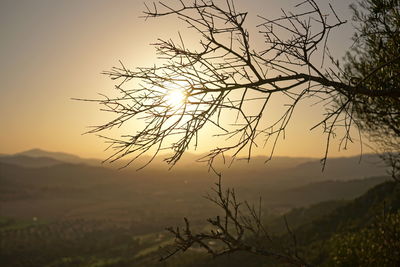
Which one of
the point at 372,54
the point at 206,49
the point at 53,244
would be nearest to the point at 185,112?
the point at 206,49

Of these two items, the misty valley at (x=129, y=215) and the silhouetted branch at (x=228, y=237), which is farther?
the misty valley at (x=129, y=215)

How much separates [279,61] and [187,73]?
89 cm

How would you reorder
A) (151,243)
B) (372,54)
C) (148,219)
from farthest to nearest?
(148,219) → (151,243) → (372,54)

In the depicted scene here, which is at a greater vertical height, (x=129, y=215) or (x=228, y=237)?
(x=228, y=237)

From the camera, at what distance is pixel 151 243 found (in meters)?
77.4

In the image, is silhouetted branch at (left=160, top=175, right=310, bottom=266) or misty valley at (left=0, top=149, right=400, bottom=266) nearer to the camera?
silhouetted branch at (left=160, top=175, right=310, bottom=266)

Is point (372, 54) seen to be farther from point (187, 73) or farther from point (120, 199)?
point (120, 199)

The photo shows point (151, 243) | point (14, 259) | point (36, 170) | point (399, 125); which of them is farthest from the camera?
point (36, 170)

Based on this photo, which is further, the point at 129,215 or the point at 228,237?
the point at 129,215

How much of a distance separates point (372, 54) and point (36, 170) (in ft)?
671

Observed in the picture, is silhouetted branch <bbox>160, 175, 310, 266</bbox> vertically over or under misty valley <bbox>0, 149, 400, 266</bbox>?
over

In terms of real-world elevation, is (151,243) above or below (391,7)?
below

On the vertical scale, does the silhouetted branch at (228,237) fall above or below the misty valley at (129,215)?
above

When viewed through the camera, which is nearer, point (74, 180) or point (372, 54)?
point (372, 54)
